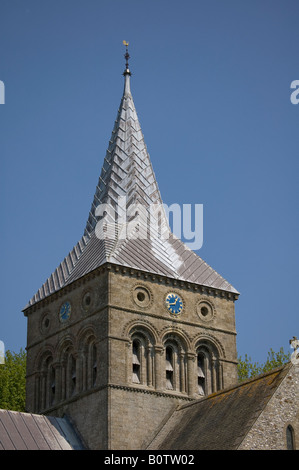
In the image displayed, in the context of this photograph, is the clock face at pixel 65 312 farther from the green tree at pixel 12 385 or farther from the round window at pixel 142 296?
the green tree at pixel 12 385

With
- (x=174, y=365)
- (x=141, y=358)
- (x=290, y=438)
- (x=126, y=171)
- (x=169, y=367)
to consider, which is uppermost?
(x=126, y=171)

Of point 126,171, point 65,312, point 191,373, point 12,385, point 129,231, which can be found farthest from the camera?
point 12,385

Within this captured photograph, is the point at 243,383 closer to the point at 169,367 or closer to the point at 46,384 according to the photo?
the point at 169,367

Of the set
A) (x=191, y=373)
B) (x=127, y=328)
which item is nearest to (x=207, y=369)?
(x=191, y=373)

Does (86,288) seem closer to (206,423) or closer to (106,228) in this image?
(106,228)

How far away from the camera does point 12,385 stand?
7575 centimetres

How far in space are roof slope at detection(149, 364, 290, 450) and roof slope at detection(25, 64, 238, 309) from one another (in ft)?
28.7

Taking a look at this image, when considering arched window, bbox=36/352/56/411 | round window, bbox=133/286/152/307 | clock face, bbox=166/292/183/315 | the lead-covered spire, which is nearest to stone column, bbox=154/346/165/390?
clock face, bbox=166/292/183/315

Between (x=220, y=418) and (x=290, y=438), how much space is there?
461cm

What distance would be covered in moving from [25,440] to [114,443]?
4.48 m

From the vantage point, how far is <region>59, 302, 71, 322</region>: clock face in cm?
6012

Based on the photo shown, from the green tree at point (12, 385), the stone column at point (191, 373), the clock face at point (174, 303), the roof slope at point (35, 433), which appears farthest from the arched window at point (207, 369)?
the green tree at point (12, 385)

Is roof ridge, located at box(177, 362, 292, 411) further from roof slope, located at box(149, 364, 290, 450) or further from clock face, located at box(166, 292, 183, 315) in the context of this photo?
clock face, located at box(166, 292, 183, 315)
